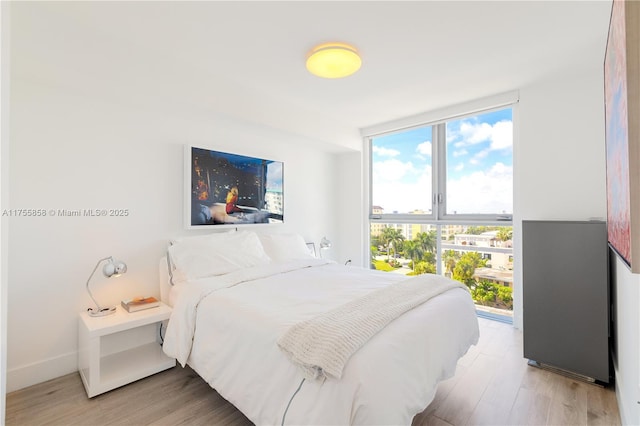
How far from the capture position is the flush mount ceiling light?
7.14 feet

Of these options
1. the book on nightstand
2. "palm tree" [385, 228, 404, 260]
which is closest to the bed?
the book on nightstand

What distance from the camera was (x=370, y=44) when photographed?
7.33ft

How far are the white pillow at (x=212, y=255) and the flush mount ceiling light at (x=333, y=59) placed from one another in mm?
1680

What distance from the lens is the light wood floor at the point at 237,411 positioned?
1.74 m

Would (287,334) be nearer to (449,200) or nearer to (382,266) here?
(449,200)

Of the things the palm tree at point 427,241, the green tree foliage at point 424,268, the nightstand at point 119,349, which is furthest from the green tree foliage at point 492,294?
the nightstand at point 119,349

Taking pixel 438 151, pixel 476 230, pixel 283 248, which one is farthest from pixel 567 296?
pixel 283 248

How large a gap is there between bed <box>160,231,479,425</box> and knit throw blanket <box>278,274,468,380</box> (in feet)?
0.07

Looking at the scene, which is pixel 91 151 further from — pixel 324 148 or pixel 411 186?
pixel 411 186

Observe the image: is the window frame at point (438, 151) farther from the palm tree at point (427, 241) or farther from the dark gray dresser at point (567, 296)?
the dark gray dresser at point (567, 296)

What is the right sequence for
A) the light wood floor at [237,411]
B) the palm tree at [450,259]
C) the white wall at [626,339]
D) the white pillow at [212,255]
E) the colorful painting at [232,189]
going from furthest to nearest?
the palm tree at [450,259] < the colorful painting at [232,189] < the white pillow at [212,255] < the light wood floor at [237,411] < the white wall at [626,339]

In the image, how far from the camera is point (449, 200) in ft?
12.6

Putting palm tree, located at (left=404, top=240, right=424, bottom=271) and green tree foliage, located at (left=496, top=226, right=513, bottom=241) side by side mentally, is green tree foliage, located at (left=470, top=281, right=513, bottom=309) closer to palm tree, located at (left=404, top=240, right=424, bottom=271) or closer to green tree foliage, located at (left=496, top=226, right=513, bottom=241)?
green tree foliage, located at (left=496, top=226, right=513, bottom=241)

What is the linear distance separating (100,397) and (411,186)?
388 cm
